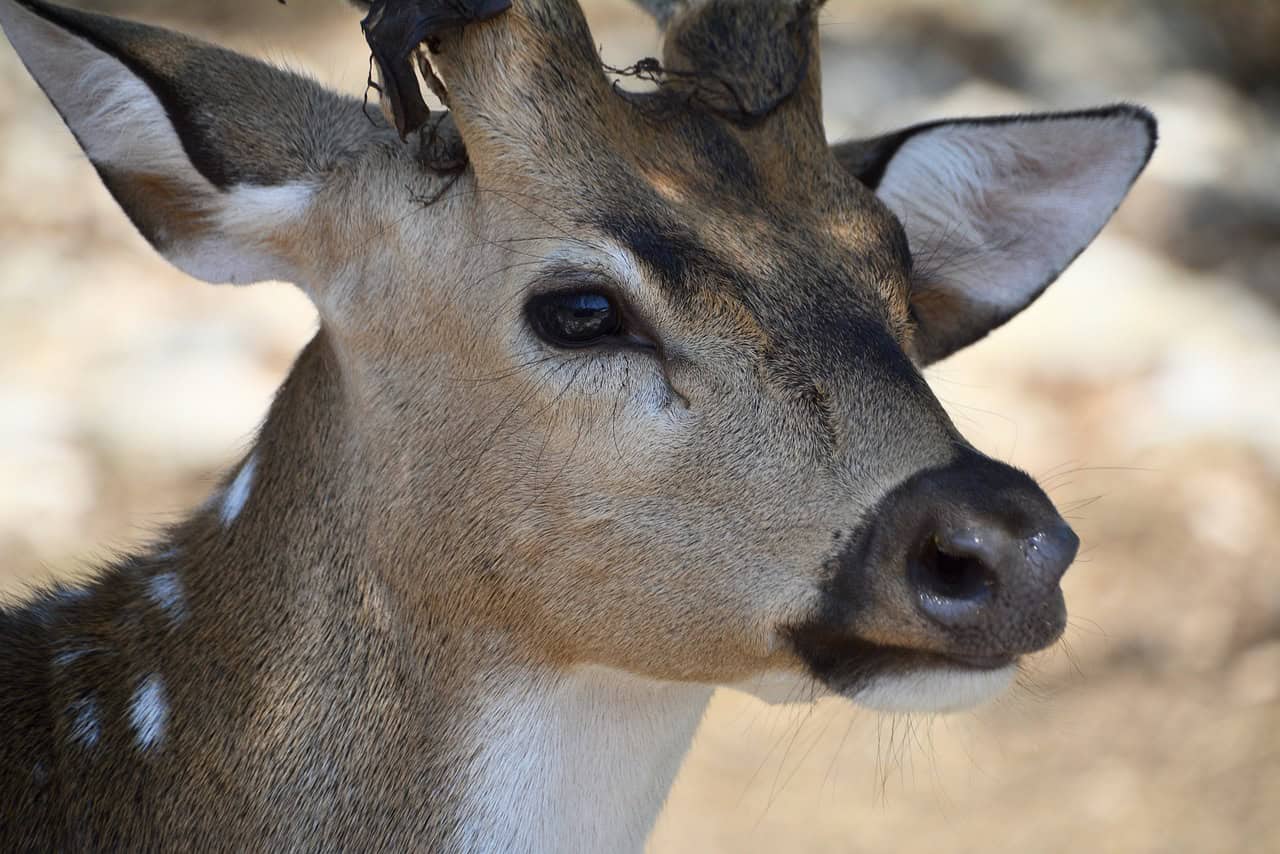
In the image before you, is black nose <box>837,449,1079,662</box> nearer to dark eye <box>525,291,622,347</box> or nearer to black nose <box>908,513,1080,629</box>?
black nose <box>908,513,1080,629</box>

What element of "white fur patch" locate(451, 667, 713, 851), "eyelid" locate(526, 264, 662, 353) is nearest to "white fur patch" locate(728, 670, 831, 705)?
"white fur patch" locate(451, 667, 713, 851)

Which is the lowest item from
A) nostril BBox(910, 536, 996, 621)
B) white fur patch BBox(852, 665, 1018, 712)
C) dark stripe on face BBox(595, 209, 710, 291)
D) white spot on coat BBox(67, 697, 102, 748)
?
white spot on coat BBox(67, 697, 102, 748)

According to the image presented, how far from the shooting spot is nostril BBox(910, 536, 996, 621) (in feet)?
9.09

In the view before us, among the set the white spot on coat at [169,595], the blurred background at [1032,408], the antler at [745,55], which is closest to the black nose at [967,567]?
the antler at [745,55]

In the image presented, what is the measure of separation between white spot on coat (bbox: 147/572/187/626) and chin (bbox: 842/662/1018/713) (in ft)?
5.13

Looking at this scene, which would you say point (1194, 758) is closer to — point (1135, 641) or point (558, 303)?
point (1135, 641)

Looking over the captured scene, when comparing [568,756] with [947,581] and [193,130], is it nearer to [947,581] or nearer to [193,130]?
[947,581]

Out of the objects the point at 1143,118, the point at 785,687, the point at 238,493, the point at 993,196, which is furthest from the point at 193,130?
the point at 1143,118

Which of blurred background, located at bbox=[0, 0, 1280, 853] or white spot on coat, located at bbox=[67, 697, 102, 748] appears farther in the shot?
blurred background, located at bbox=[0, 0, 1280, 853]

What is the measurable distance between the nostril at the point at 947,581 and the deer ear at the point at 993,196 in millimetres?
1313

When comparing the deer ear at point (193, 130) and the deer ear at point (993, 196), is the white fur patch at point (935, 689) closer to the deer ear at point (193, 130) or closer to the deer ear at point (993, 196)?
the deer ear at point (993, 196)

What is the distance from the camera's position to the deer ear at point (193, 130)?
128 inches

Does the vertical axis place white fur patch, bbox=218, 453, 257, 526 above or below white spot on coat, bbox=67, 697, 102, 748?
above

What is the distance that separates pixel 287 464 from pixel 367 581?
1.23ft
